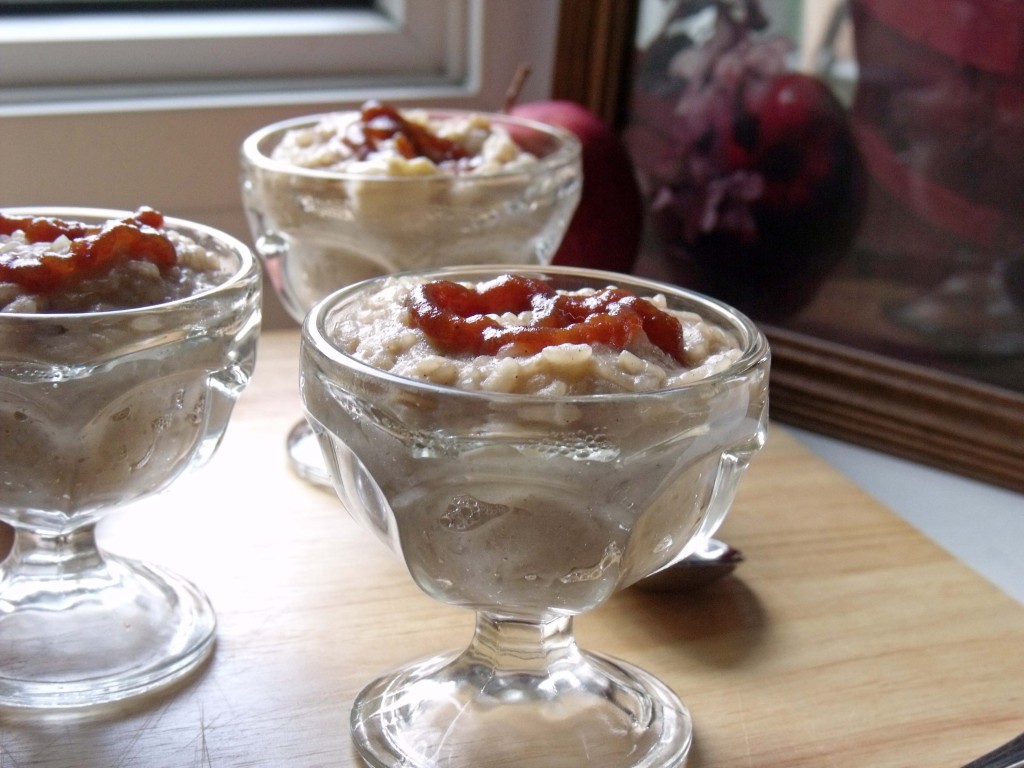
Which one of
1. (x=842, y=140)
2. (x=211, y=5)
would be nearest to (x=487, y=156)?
(x=842, y=140)

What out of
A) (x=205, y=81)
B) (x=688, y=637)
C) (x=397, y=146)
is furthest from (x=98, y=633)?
(x=205, y=81)

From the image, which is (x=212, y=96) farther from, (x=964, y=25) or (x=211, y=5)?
(x=964, y=25)

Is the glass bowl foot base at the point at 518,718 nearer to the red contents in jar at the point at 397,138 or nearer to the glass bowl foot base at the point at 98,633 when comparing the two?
the glass bowl foot base at the point at 98,633

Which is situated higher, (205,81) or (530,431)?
(530,431)

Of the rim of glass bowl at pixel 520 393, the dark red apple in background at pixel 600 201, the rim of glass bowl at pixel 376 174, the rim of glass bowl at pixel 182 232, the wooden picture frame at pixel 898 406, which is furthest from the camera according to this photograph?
the dark red apple in background at pixel 600 201

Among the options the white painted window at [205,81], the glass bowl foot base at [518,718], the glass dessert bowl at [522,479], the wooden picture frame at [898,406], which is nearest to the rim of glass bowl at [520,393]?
the glass dessert bowl at [522,479]

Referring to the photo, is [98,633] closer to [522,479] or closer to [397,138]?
[522,479]
